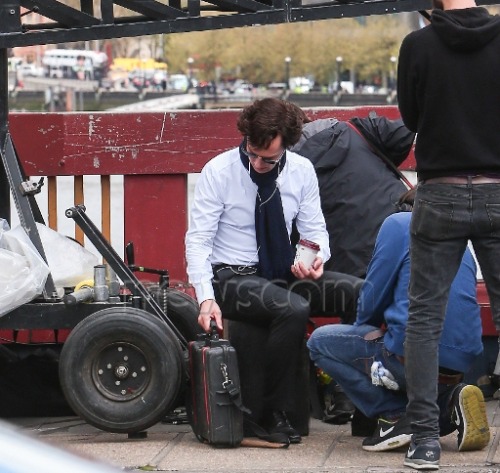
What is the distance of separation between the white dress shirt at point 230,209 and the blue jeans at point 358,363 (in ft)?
1.51

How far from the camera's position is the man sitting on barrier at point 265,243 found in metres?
4.98

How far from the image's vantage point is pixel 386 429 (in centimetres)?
477

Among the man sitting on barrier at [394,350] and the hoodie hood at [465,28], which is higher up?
the hoodie hood at [465,28]

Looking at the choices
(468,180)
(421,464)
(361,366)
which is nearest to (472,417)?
(421,464)

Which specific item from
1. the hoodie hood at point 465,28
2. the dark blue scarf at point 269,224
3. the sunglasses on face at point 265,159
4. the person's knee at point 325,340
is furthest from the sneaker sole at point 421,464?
the hoodie hood at point 465,28

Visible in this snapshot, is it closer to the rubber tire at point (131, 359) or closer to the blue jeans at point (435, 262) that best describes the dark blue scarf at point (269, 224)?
the rubber tire at point (131, 359)

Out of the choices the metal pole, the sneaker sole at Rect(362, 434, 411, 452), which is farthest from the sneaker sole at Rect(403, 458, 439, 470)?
the metal pole

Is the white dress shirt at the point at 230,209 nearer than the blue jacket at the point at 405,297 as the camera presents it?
No

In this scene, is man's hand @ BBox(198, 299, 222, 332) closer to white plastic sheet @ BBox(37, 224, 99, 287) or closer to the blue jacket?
the blue jacket

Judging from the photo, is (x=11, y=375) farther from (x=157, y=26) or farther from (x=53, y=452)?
(x=53, y=452)

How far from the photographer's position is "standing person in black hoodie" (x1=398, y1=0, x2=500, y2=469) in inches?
165

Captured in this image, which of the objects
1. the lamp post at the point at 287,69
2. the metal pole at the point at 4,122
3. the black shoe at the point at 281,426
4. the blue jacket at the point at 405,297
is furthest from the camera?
the lamp post at the point at 287,69

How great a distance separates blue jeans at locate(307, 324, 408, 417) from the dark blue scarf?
0.39 m

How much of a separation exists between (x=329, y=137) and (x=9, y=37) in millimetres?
1477
